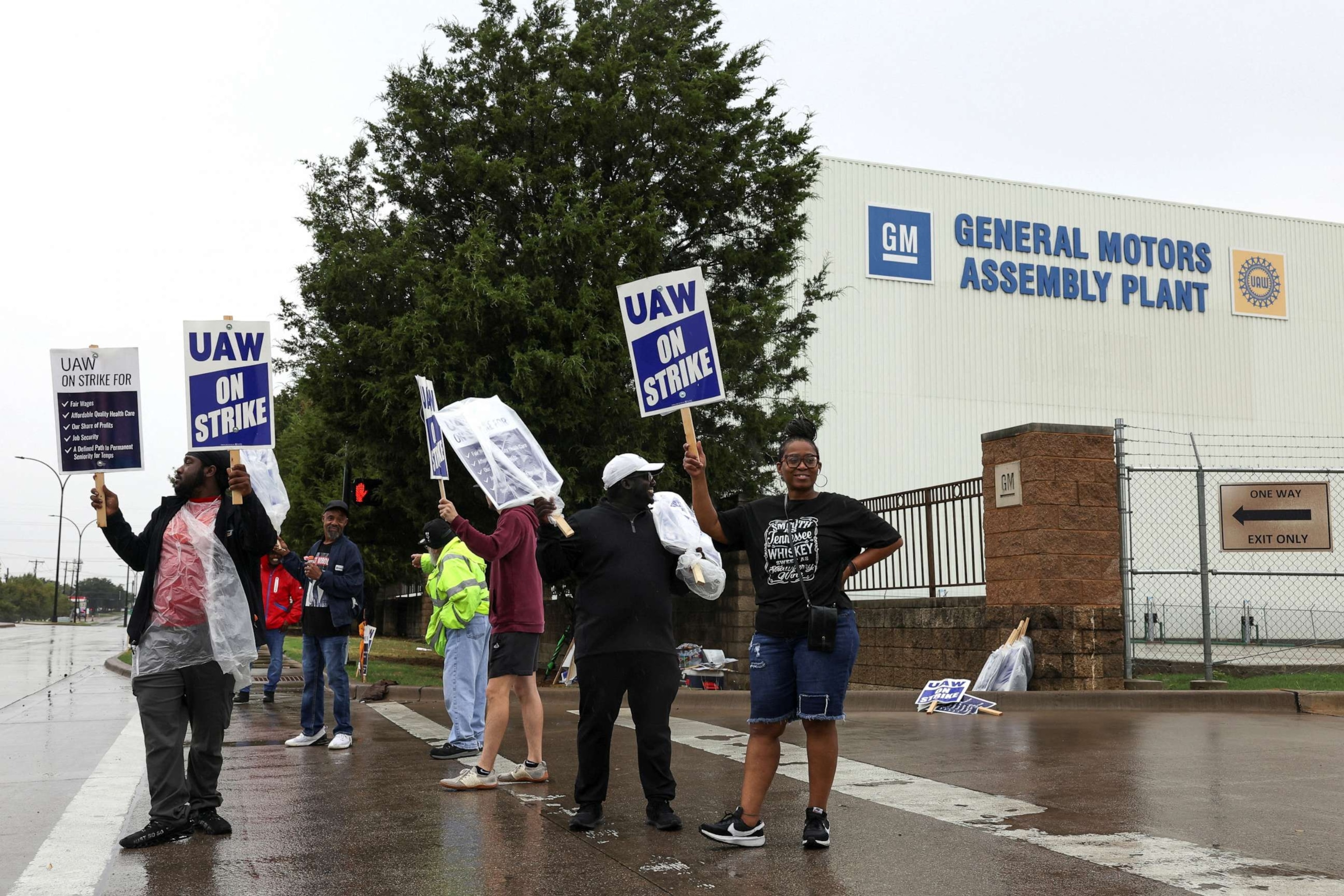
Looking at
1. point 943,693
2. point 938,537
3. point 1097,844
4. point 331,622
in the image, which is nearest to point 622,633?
point 1097,844

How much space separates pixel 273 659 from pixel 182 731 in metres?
9.41

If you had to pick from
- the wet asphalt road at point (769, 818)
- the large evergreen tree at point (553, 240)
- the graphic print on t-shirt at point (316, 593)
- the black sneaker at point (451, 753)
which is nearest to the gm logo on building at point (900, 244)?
the large evergreen tree at point (553, 240)

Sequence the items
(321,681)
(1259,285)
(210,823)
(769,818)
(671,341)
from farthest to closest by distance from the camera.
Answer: (1259,285) < (321,681) < (671,341) < (769,818) < (210,823)

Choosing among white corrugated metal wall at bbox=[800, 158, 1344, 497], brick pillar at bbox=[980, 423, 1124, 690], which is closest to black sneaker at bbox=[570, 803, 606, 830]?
brick pillar at bbox=[980, 423, 1124, 690]

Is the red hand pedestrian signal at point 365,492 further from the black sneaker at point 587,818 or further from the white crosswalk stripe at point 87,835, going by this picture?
the black sneaker at point 587,818

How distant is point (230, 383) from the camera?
7281 mm

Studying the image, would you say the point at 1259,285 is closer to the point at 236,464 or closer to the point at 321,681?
the point at 321,681

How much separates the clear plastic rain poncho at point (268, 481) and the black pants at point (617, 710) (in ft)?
8.39

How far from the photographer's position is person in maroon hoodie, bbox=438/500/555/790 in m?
7.45

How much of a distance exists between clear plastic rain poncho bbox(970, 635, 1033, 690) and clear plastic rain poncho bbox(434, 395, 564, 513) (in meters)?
7.00

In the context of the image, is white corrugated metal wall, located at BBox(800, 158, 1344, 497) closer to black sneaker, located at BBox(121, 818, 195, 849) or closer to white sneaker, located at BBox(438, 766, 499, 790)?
white sneaker, located at BBox(438, 766, 499, 790)

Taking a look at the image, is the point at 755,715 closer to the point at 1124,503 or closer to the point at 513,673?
the point at 513,673

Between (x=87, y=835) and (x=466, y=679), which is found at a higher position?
(x=466, y=679)

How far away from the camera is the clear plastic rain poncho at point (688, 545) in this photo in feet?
20.4
